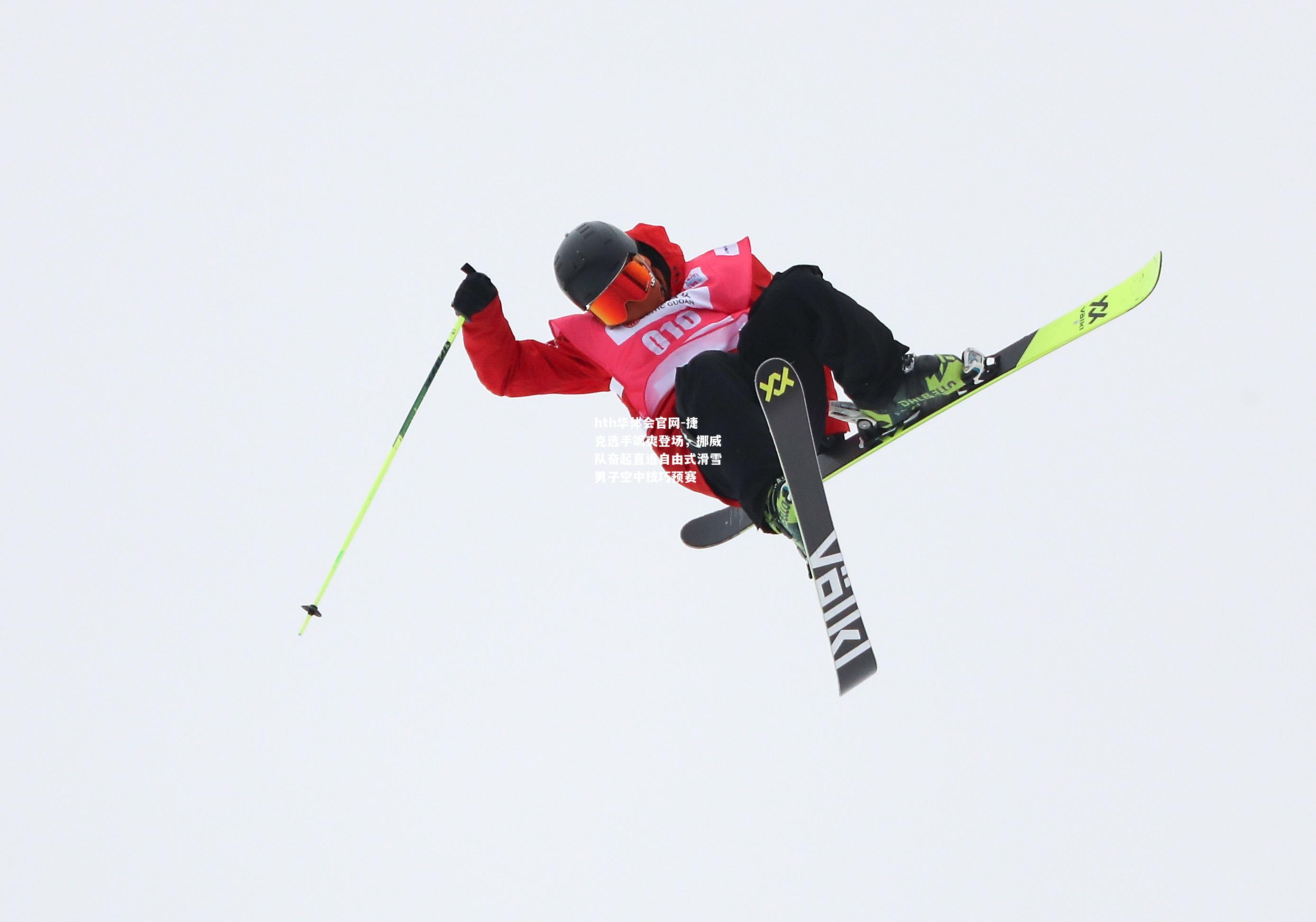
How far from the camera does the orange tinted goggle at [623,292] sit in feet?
11.5

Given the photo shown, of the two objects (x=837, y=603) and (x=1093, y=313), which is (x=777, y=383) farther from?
(x=1093, y=313)

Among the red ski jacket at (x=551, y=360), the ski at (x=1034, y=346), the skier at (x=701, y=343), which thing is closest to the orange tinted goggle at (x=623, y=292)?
the skier at (x=701, y=343)

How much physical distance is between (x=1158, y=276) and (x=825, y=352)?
44.8 inches

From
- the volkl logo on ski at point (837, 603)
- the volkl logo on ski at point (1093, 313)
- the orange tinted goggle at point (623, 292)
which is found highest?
the orange tinted goggle at point (623, 292)

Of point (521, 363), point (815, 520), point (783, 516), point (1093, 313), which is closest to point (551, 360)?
point (521, 363)

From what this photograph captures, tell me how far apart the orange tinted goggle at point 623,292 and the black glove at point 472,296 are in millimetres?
351

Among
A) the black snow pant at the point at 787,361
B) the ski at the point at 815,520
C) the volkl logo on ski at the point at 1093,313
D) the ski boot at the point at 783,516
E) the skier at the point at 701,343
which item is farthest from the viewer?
the volkl logo on ski at the point at 1093,313

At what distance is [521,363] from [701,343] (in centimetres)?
64

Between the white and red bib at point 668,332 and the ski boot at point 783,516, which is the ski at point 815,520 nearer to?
the ski boot at point 783,516

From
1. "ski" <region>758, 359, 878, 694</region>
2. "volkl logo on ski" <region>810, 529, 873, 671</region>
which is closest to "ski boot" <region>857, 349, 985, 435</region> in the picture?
"ski" <region>758, 359, 878, 694</region>

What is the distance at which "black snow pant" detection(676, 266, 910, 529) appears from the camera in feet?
10.9

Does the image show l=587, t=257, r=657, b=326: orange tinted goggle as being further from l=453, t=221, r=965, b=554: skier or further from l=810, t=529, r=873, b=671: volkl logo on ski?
l=810, t=529, r=873, b=671: volkl logo on ski

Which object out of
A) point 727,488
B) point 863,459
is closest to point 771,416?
point 727,488

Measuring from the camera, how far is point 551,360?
3.73m
